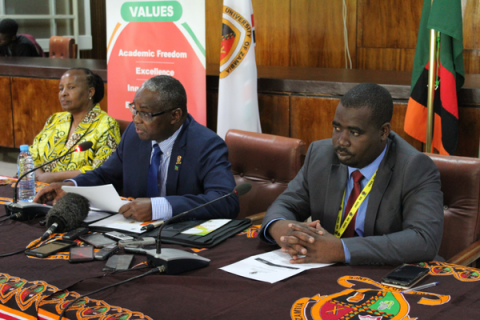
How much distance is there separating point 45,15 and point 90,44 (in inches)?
35.9

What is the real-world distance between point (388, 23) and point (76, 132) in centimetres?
374

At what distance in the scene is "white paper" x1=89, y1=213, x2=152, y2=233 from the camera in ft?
6.21

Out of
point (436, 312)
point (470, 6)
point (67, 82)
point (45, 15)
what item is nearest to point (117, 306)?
point (436, 312)

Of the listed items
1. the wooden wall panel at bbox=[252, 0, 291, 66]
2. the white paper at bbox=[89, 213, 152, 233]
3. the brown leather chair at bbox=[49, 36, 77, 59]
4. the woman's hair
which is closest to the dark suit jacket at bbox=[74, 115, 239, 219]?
the white paper at bbox=[89, 213, 152, 233]

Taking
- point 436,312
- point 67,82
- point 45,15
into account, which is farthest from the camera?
point 45,15

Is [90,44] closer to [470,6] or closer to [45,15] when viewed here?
[45,15]

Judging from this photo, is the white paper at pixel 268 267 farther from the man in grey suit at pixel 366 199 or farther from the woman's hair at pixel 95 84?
the woman's hair at pixel 95 84

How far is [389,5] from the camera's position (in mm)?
5516

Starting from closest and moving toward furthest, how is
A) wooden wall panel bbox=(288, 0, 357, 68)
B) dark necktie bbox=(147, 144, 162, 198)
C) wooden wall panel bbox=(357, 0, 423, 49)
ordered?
dark necktie bbox=(147, 144, 162, 198)
wooden wall panel bbox=(357, 0, 423, 49)
wooden wall panel bbox=(288, 0, 357, 68)

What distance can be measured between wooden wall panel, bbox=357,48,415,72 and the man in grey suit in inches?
157

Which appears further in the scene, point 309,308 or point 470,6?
point 470,6

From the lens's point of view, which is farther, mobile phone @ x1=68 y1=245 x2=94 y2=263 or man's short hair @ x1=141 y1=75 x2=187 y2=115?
man's short hair @ x1=141 y1=75 x2=187 y2=115

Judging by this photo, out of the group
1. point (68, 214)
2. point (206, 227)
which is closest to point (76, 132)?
point (68, 214)

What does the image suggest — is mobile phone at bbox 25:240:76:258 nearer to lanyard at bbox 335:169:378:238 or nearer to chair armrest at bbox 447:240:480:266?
lanyard at bbox 335:169:378:238
